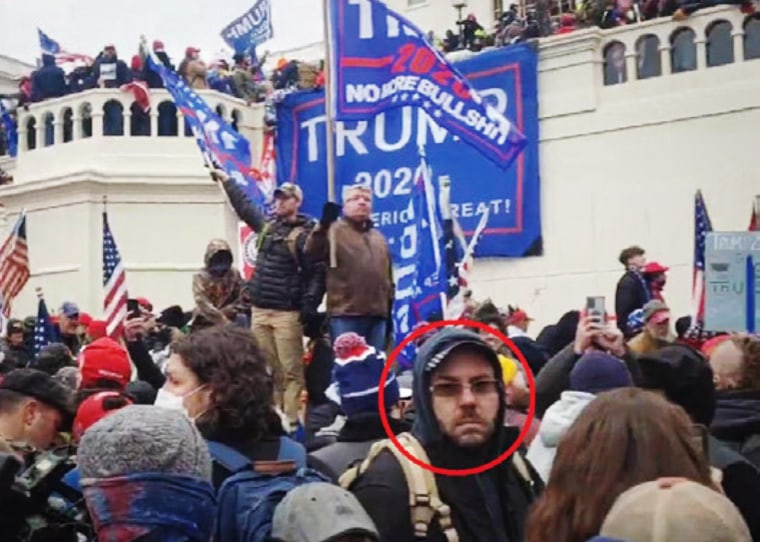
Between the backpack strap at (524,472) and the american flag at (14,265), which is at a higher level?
the american flag at (14,265)

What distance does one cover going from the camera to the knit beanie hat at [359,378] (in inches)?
188

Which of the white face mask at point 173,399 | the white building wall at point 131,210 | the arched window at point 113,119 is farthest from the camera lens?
the arched window at point 113,119

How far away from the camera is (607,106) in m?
18.0

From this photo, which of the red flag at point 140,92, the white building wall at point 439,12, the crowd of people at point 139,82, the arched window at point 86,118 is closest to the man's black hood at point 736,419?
the crowd of people at point 139,82

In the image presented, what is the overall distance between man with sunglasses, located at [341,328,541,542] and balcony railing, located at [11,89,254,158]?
20168 mm

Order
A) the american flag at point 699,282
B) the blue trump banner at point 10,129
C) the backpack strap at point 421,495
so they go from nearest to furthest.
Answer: the backpack strap at point 421,495 → the american flag at point 699,282 → the blue trump banner at point 10,129

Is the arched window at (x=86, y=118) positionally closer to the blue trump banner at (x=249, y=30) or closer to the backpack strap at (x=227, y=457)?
Answer: the blue trump banner at (x=249, y=30)

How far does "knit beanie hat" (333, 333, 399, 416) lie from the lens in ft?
15.6

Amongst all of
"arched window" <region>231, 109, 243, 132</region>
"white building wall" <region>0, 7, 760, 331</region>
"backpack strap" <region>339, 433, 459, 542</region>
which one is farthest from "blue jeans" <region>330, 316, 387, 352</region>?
"arched window" <region>231, 109, 243, 132</region>

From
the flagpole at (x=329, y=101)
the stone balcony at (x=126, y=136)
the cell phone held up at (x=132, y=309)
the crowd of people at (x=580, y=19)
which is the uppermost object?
the crowd of people at (x=580, y=19)

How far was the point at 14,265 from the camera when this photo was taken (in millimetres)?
15898

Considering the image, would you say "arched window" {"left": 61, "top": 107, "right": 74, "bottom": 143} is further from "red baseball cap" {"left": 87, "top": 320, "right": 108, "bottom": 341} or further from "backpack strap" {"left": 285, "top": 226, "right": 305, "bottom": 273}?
"backpack strap" {"left": 285, "top": 226, "right": 305, "bottom": 273}

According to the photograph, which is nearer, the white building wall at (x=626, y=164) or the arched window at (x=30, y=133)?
the white building wall at (x=626, y=164)

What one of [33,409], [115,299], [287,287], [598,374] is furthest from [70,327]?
[598,374]
